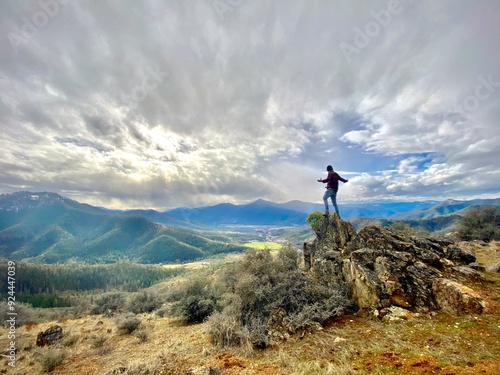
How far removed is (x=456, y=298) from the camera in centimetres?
870

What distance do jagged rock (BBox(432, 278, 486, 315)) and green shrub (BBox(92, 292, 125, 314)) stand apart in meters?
33.3

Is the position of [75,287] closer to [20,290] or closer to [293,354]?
[20,290]

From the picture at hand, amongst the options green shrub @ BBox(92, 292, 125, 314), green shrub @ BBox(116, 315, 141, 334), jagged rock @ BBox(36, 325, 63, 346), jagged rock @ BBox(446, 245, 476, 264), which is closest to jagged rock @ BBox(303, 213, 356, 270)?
jagged rock @ BBox(446, 245, 476, 264)

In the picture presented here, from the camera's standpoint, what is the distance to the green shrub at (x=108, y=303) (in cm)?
2928

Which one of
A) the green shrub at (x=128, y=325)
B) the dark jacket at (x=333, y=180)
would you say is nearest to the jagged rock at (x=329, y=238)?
the dark jacket at (x=333, y=180)

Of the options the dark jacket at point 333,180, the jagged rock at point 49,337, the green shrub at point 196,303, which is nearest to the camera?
the jagged rock at point 49,337

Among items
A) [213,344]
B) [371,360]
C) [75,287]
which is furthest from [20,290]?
[371,360]

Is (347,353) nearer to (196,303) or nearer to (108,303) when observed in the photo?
(196,303)

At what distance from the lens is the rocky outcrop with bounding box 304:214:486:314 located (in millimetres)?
9094

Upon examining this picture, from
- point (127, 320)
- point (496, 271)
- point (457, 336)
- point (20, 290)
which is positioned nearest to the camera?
point (457, 336)

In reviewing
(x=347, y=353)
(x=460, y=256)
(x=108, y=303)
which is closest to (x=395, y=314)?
(x=347, y=353)

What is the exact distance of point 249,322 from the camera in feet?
33.1

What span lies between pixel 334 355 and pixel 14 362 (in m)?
15.4

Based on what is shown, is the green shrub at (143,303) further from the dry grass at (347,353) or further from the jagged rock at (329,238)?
the jagged rock at (329,238)
